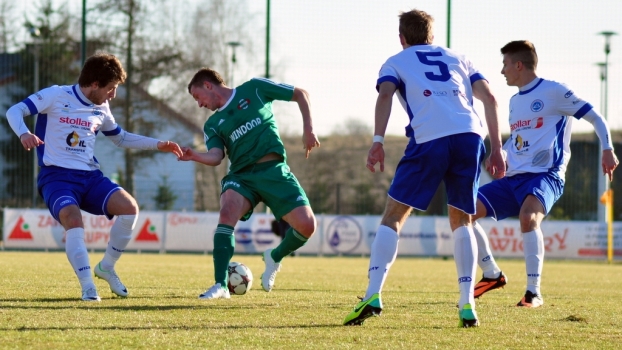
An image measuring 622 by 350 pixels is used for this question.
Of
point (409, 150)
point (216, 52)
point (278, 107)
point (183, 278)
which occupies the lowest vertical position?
point (183, 278)

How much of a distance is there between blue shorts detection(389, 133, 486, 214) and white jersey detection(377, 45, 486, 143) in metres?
0.06

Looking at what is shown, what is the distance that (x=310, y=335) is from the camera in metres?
5.14

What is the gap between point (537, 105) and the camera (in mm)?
8125

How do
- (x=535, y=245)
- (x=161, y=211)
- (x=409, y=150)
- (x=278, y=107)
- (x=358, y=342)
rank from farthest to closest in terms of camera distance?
(x=278, y=107), (x=161, y=211), (x=535, y=245), (x=409, y=150), (x=358, y=342)

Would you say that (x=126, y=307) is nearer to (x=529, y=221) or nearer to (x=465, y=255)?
(x=465, y=255)

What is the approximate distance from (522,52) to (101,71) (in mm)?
3721

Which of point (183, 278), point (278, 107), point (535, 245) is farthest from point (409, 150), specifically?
point (278, 107)

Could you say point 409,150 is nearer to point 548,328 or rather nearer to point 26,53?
point 548,328

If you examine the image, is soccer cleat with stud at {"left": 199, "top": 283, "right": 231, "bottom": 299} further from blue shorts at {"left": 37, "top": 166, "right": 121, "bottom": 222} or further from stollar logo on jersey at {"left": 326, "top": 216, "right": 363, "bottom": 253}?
stollar logo on jersey at {"left": 326, "top": 216, "right": 363, "bottom": 253}

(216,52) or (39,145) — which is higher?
(216,52)

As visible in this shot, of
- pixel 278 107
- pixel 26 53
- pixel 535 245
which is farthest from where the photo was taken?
pixel 278 107

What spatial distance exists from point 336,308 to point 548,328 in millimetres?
1751

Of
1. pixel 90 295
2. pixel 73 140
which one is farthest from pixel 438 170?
pixel 73 140

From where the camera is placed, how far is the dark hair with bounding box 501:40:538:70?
812 centimetres
